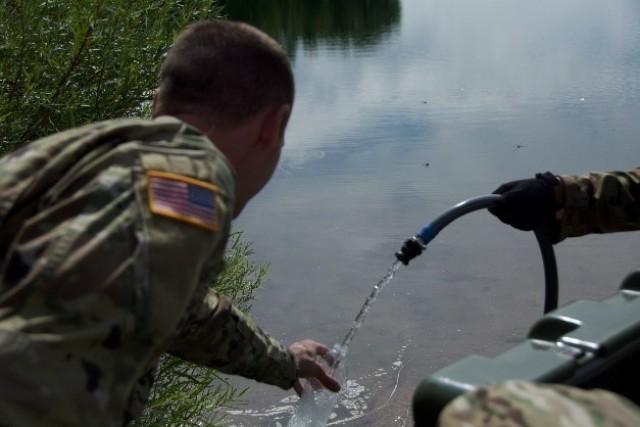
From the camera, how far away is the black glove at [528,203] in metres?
2.50

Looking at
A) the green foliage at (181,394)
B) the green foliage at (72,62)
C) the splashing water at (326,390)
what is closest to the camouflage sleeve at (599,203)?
the splashing water at (326,390)

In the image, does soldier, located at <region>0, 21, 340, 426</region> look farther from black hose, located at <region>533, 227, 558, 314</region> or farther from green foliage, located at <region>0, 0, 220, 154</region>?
green foliage, located at <region>0, 0, 220, 154</region>

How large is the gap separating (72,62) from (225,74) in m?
1.53

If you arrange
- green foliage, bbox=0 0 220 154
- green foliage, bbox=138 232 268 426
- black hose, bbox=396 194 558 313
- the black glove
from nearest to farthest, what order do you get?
black hose, bbox=396 194 558 313, the black glove, green foliage, bbox=0 0 220 154, green foliage, bbox=138 232 268 426

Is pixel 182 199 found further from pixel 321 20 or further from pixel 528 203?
pixel 321 20

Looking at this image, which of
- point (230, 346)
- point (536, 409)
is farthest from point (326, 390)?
point (536, 409)

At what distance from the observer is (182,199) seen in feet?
4.85

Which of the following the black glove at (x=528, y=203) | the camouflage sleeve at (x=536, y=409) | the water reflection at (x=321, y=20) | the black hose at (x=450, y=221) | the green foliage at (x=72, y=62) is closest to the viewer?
the camouflage sleeve at (x=536, y=409)

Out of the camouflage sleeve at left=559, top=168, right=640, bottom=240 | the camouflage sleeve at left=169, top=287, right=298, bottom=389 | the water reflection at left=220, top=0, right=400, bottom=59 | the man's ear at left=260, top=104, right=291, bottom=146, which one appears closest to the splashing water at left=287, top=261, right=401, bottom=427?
the camouflage sleeve at left=169, top=287, right=298, bottom=389

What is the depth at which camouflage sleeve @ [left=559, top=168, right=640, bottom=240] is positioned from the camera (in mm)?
2619

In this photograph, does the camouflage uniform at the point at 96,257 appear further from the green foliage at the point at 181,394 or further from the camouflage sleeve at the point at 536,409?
the green foliage at the point at 181,394

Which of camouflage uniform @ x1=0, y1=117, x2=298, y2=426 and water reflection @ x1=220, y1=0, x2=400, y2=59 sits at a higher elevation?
camouflage uniform @ x1=0, y1=117, x2=298, y2=426

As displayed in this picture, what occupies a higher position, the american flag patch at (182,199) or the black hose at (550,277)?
the american flag patch at (182,199)

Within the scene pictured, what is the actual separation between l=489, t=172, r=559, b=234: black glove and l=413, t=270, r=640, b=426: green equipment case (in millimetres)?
514
